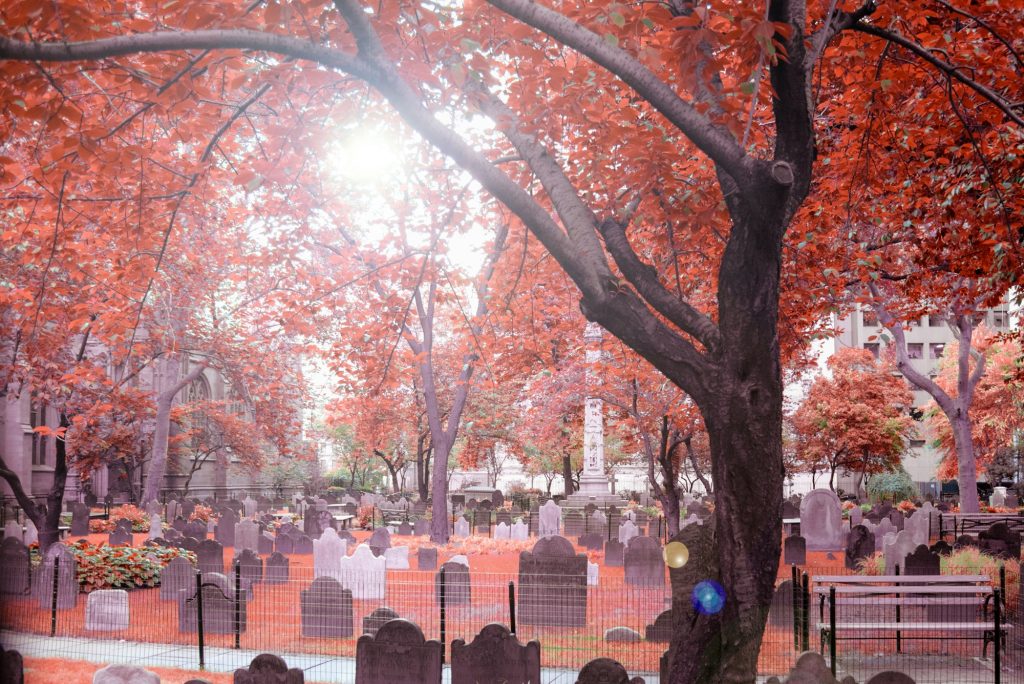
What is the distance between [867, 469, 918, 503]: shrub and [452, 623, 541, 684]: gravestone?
44066mm

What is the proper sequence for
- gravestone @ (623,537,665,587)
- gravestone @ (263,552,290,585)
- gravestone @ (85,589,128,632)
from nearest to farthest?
gravestone @ (85,589,128,632), gravestone @ (263,552,290,585), gravestone @ (623,537,665,587)

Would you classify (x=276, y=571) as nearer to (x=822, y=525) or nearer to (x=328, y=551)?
(x=328, y=551)

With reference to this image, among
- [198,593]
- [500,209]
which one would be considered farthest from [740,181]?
[198,593]

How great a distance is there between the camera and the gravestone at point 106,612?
12.2 meters

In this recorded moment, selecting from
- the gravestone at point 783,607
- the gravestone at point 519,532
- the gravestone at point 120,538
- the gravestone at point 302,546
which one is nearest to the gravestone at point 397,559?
the gravestone at point 302,546

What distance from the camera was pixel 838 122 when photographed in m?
12.0

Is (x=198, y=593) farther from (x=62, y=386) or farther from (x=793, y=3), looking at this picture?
(x=793, y=3)

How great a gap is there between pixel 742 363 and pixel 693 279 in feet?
27.5

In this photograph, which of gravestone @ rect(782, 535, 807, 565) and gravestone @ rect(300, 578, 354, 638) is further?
gravestone @ rect(782, 535, 807, 565)

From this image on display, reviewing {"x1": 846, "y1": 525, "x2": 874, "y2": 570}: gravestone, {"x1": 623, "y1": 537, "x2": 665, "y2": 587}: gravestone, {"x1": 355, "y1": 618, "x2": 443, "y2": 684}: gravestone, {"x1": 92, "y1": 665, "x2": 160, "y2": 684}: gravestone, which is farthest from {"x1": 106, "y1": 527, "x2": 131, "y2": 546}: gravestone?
{"x1": 846, "y1": 525, "x2": 874, "y2": 570}: gravestone

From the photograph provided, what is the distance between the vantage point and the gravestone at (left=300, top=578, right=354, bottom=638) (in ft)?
38.9

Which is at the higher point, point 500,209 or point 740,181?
point 500,209

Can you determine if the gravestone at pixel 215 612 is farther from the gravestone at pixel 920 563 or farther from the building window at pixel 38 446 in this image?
the building window at pixel 38 446

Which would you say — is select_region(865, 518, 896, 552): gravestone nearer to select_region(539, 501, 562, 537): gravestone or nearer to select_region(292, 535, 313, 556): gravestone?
select_region(539, 501, 562, 537): gravestone
